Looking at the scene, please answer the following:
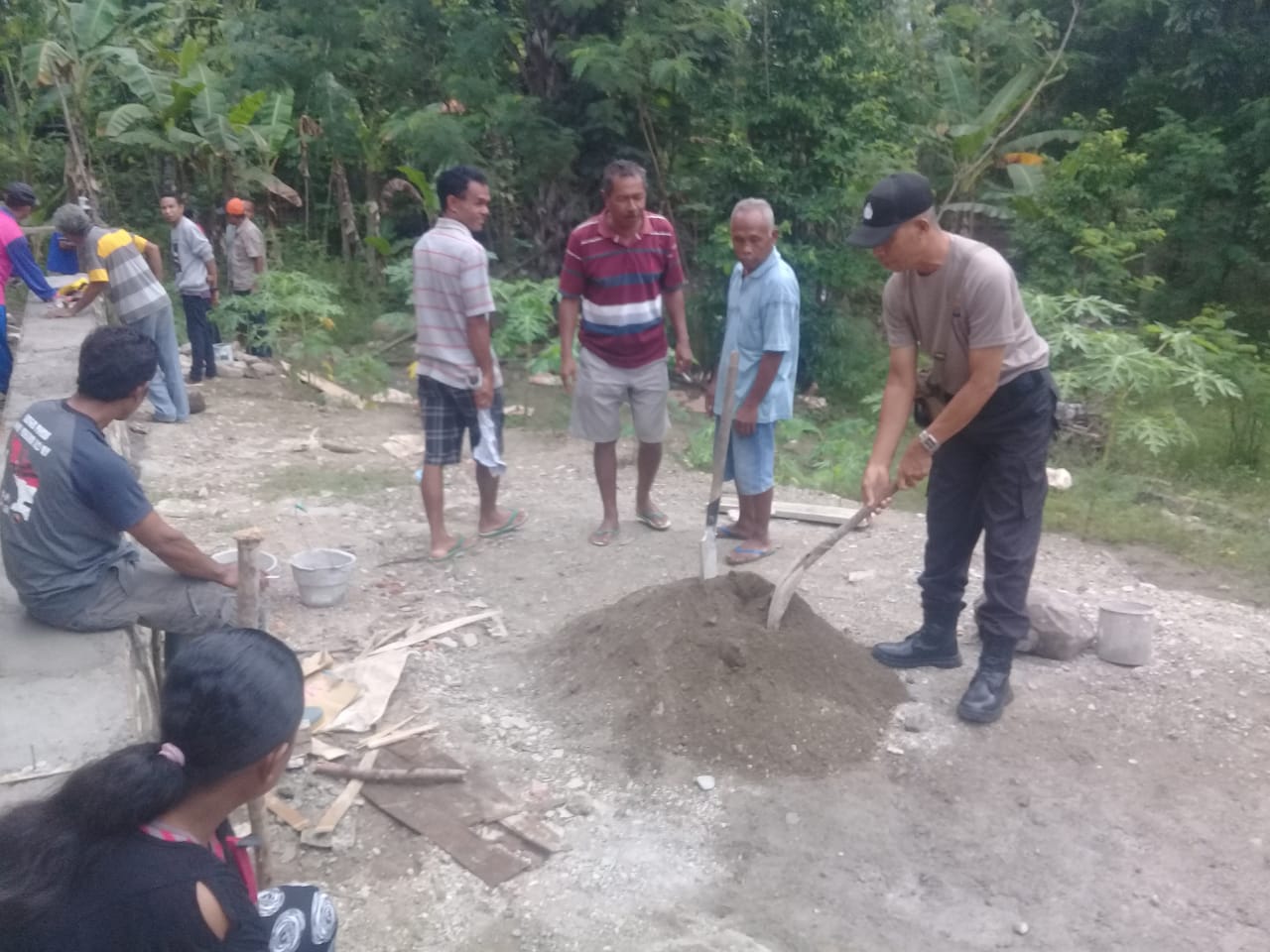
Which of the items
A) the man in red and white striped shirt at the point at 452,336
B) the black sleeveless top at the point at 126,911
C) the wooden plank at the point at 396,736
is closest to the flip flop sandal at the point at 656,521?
the man in red and white striped shirt at the point at 452,336

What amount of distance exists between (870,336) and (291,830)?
9.11 meters

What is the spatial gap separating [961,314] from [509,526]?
3.07 m

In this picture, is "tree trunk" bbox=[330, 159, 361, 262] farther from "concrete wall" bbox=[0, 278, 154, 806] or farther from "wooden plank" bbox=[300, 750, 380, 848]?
"wooden plank" bbox=[300, 750, 380, 848]

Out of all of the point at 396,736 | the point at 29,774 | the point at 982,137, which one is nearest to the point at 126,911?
the point at 29,774

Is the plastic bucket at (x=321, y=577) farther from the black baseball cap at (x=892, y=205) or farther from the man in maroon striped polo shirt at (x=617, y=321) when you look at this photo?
the black baseball cap at (x=892, y=205)

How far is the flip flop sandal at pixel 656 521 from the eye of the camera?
620cm

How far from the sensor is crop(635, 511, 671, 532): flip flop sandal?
6203mm

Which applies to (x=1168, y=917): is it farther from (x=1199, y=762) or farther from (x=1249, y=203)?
(x=1249, y=203)

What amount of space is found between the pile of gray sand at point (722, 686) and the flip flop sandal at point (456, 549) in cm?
139

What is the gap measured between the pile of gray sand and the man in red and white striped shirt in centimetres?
147

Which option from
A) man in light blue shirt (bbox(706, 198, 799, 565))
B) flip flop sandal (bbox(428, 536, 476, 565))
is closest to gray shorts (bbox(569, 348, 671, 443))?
man in light blue shirt (bbox(706, 198, 799, 565))

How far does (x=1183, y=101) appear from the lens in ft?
47.9

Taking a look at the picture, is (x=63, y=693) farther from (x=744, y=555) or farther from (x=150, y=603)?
(x=744, y=555)

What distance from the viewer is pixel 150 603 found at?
3.76 m
